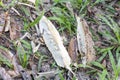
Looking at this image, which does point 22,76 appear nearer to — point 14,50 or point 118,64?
point 14,50

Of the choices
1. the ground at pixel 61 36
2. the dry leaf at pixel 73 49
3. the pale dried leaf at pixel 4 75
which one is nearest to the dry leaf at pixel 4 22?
the ground at pixel 61 36

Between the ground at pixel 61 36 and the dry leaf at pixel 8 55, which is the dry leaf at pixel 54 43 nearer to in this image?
the ground at pixel 61 36

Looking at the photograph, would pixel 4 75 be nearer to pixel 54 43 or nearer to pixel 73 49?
pixel 54 43

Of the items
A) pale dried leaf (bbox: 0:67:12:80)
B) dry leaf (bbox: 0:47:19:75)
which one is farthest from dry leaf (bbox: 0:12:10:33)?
pale dried leaf (bbox: 0:67:12:80)

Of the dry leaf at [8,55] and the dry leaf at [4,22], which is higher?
the dry leaf at [4,22]

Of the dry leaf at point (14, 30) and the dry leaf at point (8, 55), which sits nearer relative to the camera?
the dry leaf at point (8, 55)

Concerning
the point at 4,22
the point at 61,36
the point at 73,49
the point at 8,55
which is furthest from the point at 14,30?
the point at 73,49

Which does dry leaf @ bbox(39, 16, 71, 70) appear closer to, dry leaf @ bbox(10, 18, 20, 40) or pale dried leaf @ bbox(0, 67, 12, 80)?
dry leaf @ bbox(10, 18, 20, 40)
